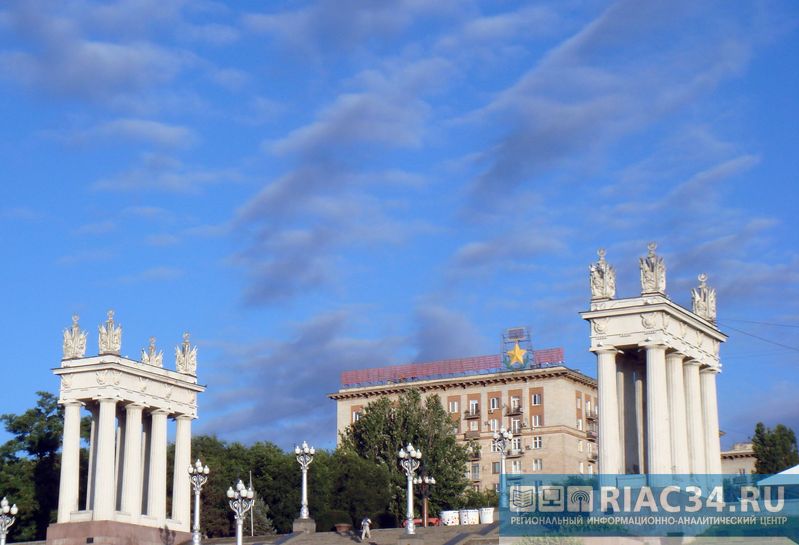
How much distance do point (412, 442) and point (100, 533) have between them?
2976 cm

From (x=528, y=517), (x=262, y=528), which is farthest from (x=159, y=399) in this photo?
(x=528, y=517)

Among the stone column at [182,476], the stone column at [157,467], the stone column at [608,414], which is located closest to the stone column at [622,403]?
the stone column at [608,414]

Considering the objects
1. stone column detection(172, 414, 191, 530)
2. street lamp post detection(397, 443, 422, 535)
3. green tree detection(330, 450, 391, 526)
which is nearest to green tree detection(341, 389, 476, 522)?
green tree detection(330, 450, 391, 526)

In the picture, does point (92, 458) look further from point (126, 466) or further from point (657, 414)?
point (657, 414)

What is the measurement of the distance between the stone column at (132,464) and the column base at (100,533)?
3.11 feet

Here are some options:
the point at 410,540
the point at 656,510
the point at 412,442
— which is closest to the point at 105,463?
the point at 410,540

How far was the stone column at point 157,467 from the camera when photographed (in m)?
72.9

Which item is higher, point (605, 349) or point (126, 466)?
point (605, 349)

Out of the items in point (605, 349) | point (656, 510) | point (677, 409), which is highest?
point (605, 349)

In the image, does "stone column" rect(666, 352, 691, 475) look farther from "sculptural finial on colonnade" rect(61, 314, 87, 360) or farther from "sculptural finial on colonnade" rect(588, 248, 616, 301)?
"sculptural finial on colonnade" rect(61, 314, 87, 360)

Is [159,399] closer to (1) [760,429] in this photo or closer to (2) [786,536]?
(2) [786,536]

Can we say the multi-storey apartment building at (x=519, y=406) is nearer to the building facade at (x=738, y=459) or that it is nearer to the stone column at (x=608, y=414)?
the building facade at (x=738, y=459)

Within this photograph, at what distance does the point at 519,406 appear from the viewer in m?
118

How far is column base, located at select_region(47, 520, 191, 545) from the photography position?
223ft
